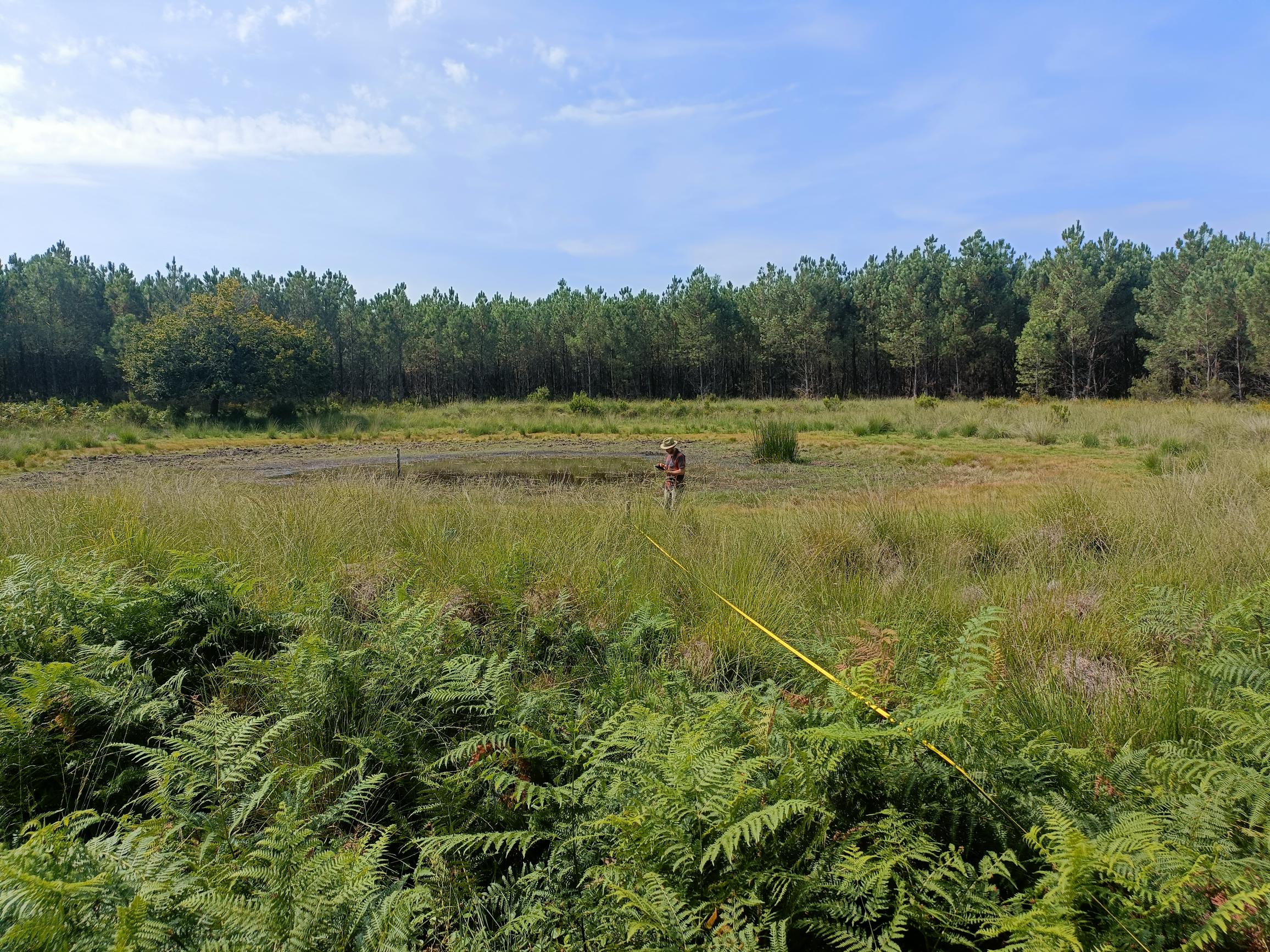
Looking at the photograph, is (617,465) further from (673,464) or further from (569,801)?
(569,801)

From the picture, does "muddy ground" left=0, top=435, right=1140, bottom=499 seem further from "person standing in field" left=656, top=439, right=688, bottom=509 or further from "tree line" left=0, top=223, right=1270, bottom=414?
"tree line" left=0, top=223, right=1270, bottom=414

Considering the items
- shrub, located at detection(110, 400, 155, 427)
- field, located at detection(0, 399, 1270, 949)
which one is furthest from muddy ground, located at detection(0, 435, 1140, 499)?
shrub, located at detection(110, 400, 155, 427)

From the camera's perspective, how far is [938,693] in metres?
2.40

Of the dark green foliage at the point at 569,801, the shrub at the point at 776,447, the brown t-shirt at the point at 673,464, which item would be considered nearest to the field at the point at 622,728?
the dark green foliage at the point at 569,801

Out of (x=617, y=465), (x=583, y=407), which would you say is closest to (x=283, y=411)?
(x=583, y=407)

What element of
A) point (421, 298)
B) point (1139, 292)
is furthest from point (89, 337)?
point (1139, 292)

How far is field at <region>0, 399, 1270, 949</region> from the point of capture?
5.48 feet

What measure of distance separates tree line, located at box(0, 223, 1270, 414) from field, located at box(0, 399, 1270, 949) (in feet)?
116

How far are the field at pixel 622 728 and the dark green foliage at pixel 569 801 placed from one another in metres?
0.02

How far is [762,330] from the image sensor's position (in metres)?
59.8

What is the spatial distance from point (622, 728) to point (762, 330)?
59902 millimetres

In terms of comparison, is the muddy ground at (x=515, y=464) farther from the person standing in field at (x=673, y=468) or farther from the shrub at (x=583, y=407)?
the shrub at (x=583, y=407)

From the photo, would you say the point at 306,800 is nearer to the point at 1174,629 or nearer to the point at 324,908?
the point at 324,908

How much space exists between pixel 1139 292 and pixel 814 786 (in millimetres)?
64707
